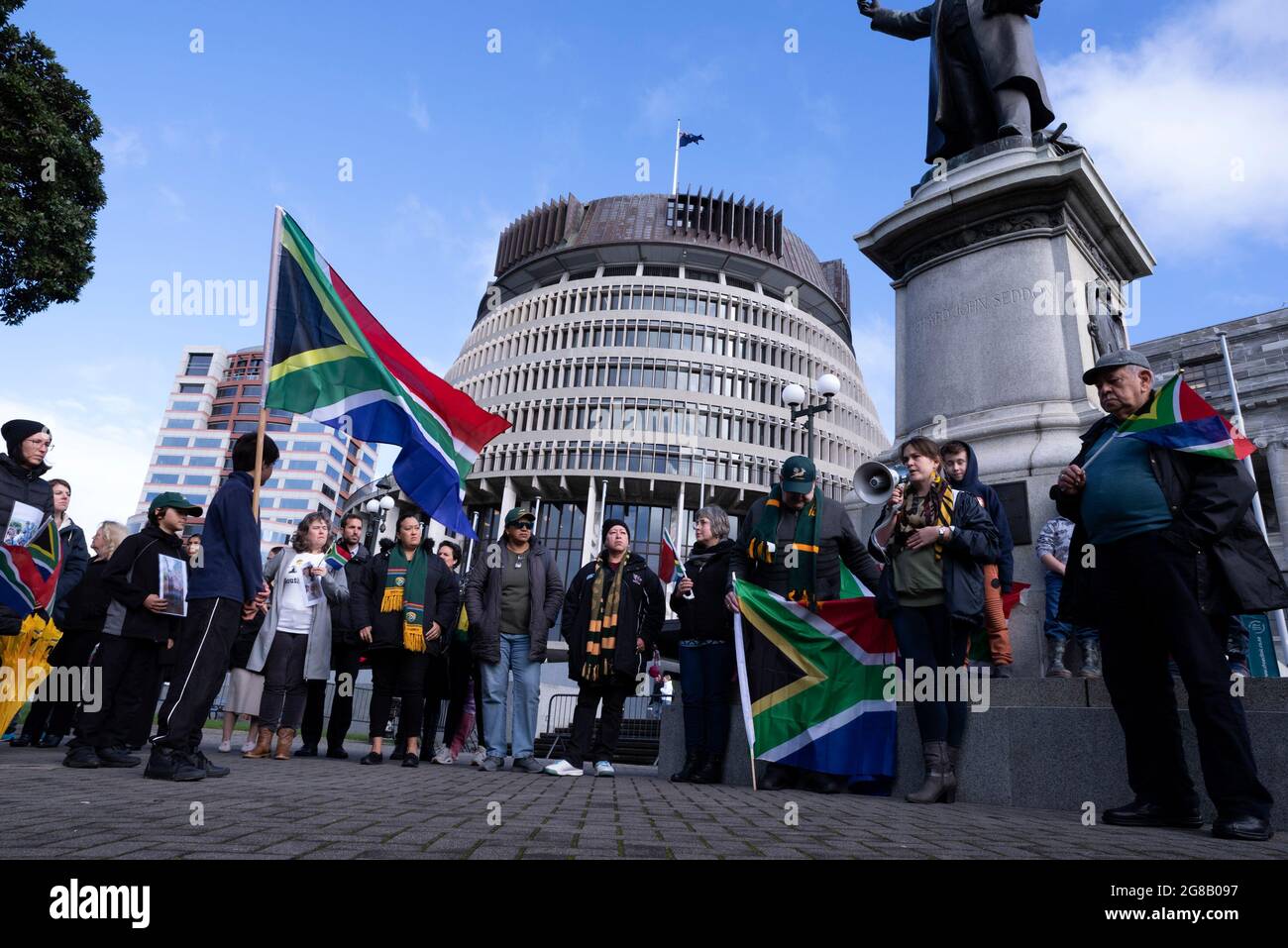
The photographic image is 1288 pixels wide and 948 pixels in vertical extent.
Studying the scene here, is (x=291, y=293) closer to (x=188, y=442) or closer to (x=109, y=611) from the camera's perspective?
(x=109, y=611)

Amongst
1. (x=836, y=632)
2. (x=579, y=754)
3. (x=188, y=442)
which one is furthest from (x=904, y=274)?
(x=188, y=442)

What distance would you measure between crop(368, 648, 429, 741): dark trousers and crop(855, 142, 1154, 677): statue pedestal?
5.49 meters

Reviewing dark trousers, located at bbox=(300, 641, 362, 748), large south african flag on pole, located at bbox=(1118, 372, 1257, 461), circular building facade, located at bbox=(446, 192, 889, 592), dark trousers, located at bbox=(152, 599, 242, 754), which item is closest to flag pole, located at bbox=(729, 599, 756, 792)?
large south african flag on pole, located at bbox=(1118, 372, 1257, 461)

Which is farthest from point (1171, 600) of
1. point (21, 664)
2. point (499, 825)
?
point (21, 664)

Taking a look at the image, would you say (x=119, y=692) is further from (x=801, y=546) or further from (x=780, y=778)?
(x=801, y=546)

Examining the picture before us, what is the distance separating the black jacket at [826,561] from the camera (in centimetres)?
648

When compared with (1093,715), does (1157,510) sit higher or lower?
higher

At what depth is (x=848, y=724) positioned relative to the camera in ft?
19.4

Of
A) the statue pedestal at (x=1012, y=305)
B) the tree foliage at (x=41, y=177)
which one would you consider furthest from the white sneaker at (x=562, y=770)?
the tree foliage at (x=41, y=177)

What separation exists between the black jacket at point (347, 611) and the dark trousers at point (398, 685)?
46cm

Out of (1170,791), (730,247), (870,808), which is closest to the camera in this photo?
(1170,791)

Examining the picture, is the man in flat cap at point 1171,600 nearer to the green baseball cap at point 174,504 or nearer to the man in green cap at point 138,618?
the green baseball cap at point 174,504
